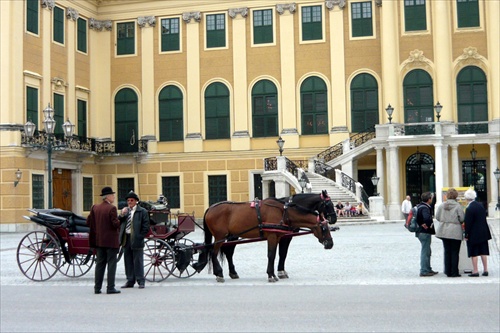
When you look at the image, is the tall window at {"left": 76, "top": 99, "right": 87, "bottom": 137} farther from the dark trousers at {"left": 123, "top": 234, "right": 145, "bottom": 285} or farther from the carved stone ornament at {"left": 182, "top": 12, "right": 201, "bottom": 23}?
the dark trousers at {"left": 123, "top": 234, "right": 145, "bottom": 285}

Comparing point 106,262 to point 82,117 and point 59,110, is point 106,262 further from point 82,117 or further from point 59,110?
point 82,117

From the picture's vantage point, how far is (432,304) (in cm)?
1078

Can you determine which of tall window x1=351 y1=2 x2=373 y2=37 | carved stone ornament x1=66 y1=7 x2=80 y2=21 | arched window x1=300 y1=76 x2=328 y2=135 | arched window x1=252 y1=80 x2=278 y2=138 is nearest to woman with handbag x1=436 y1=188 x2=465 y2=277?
arched window x1=300 y1=76 x2=328 y2=135

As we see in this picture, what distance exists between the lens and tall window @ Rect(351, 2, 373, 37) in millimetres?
41625

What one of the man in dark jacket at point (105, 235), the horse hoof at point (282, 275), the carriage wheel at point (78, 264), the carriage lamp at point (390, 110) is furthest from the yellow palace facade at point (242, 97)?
the man in dark jacket at point (105, 235)

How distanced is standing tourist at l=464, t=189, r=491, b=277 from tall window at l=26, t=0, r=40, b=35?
95.4ft

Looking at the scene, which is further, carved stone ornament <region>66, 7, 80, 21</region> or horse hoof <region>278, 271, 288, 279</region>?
carved stone ornament <region>66, 7, 80, 21</region>

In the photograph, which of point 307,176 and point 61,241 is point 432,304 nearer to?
point 61,241

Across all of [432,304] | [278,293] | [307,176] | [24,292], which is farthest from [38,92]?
[432,304]

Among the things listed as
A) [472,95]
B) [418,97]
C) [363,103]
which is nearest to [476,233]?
[418,97]

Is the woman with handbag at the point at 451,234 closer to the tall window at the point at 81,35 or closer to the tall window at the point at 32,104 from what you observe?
the tall window at the point at 32,104

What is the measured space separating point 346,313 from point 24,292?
6278 millimetres

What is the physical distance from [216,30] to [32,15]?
35.3ft

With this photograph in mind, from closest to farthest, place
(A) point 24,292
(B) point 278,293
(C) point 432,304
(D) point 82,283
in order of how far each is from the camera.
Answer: (C) point 432,304 < (B) point 278,293 < (A) point 24,292 < (D) point 82,283
